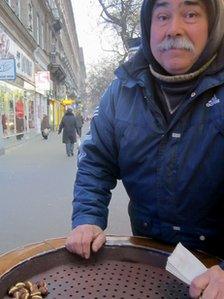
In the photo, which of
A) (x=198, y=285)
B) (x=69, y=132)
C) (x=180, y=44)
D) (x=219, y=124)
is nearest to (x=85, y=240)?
(x=198, y=285)

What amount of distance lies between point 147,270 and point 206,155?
520 millimetres

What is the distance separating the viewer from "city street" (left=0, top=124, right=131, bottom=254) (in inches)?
228

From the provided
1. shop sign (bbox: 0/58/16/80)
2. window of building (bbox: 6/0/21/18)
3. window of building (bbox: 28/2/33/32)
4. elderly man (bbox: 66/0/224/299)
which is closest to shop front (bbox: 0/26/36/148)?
shop sign (bbox: 0/58/16/80)

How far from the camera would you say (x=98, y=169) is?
2041 mm

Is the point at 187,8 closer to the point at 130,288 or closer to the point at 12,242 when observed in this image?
the point at 130,288

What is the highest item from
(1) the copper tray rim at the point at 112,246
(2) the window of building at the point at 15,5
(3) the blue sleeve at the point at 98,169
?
(2) the window of building at the point at 15,5

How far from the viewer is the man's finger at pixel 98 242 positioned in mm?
1829

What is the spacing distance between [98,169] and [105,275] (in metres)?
0.49

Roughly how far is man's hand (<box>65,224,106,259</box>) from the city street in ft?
11.6

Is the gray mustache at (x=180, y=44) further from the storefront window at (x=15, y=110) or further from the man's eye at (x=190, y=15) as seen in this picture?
the storefront window at (x=15, y=110)

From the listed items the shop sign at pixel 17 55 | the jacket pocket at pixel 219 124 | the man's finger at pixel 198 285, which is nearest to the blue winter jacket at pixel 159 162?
the jacket pocket at pixel 219 124

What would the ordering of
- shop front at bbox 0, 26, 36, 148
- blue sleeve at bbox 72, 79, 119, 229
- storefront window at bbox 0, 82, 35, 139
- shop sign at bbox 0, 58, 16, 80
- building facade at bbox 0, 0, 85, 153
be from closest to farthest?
blue sleeve at bbox 72, 79, 119, 229 < shop sign at bbox 0, 58, 16, 80 < building facade at bbox 0, 0, 85, 153 < shop front at bbox 0, 26, 36, 148 < storefront window at bbox 0, 82, 35, 139

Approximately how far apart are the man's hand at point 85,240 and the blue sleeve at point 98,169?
0.06 meters

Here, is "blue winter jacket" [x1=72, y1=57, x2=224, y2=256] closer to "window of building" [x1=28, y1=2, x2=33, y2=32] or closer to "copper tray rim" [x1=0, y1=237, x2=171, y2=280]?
"copper tray rim" [x1=0, y1=237, x2=171, y2=280]
